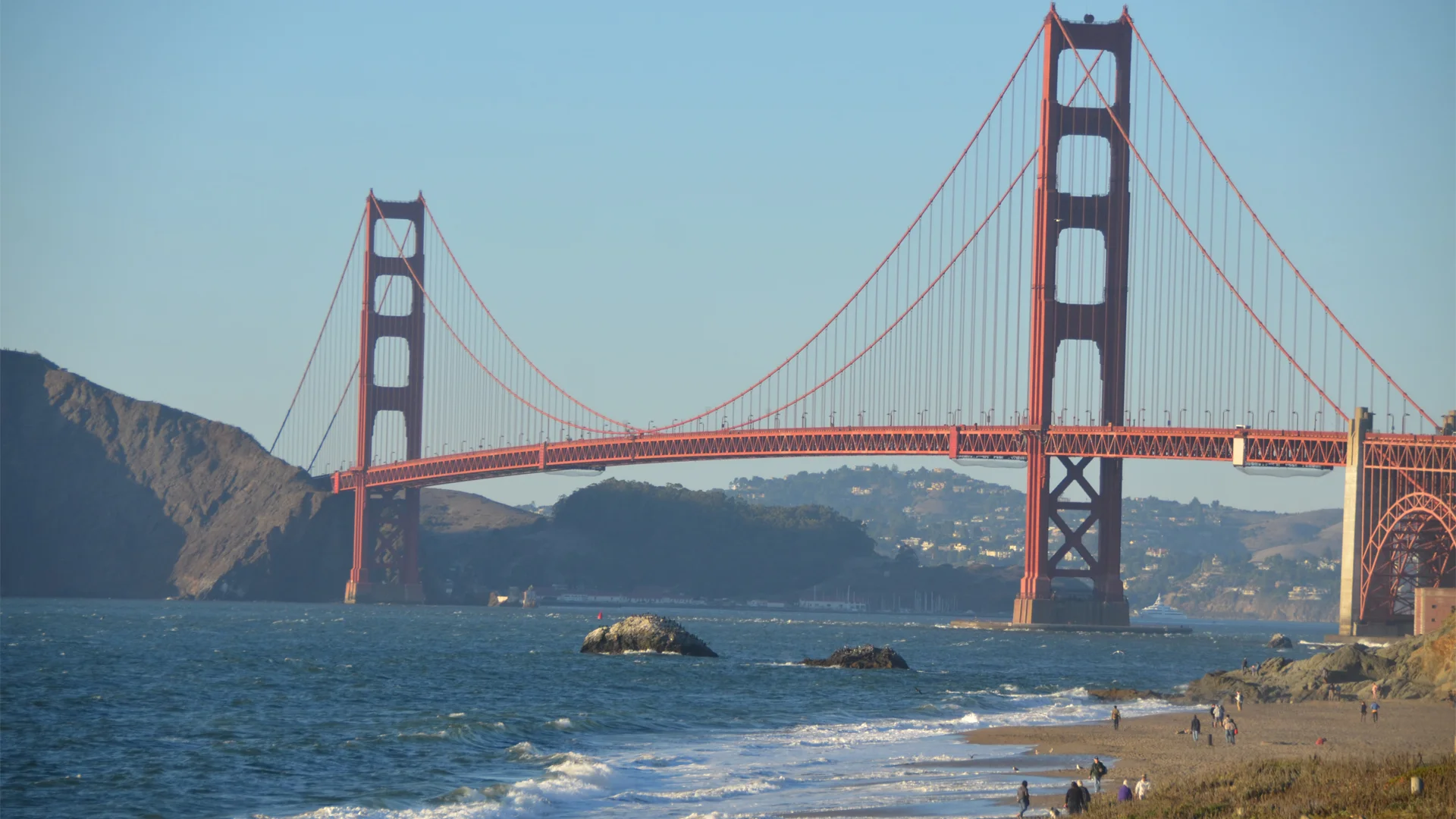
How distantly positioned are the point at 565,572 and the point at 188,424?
154 feet

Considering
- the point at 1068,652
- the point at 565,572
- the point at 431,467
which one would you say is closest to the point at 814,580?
the point at 565,572

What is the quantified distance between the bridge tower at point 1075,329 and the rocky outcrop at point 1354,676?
119 ft

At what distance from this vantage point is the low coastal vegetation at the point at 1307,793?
22344 mm

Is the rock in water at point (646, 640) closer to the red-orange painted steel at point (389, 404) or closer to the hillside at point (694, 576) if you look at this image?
the red-orange painted steel at point (389, 404)

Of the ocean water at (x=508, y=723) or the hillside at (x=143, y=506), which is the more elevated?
the hillside at (x=143, y=506)

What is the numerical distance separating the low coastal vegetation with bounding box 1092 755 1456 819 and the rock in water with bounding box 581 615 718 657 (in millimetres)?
40798

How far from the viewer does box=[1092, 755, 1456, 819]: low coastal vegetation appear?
73.3 ft

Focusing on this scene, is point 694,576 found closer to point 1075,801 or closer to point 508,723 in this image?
point 508,723

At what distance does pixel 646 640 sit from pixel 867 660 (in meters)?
10.0

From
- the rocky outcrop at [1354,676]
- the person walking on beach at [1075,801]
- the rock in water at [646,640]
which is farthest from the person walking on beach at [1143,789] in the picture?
the rock in water at [646,640]

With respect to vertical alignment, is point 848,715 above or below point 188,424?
below

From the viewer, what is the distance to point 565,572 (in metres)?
190

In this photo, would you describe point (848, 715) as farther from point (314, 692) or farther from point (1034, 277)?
point (1034, 277)

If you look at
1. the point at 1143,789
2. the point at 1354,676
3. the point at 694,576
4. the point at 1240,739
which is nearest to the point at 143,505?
the point at 694,576
